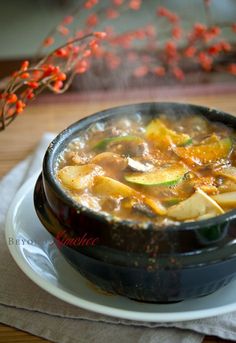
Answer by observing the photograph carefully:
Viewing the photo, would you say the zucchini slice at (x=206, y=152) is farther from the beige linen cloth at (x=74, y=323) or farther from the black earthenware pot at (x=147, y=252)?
the beige linen cloth at (x=74, y=323)

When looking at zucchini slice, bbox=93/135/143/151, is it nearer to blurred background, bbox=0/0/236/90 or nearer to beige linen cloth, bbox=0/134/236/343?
beige linen cloth, bbox=0/134/236/343

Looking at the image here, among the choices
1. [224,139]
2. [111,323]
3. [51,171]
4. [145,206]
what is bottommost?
[111,323]

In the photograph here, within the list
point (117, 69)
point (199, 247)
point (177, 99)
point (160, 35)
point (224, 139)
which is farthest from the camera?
point (160, 35)

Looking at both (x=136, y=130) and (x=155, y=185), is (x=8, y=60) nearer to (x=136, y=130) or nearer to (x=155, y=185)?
(x=136, y=130)

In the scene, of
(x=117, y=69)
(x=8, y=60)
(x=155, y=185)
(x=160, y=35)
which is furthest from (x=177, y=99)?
(x=155, y=185)

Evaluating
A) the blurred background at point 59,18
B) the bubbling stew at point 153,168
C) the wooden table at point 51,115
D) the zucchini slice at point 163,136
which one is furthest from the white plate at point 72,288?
the blurred background at point 59,18

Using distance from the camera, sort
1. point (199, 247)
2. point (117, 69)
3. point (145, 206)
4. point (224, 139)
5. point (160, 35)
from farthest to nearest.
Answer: point (160, 35), point (117, 69), point (224, 139), point (145, 206), point (199, 247)

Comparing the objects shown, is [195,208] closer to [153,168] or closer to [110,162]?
[153,168]

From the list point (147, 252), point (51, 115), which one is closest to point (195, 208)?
point (147, 252)
